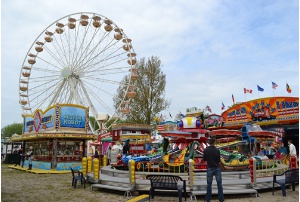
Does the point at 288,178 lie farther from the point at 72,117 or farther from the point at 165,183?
the point at 72,117

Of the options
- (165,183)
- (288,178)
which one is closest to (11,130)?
(165,183)

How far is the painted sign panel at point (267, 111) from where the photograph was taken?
2172cm

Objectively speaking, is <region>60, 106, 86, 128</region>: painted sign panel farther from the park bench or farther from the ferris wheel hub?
the park bench

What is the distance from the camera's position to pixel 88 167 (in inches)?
476

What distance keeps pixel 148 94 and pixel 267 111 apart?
37.9 feet

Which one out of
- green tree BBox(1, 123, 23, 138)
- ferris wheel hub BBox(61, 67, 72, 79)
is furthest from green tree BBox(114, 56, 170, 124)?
green tree BBox(1, 123, 23, 138)

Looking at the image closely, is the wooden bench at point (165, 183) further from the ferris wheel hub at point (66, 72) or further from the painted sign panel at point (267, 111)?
the ferris wheel hub at point (66, 72)

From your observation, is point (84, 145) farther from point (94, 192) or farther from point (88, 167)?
point (94, 192)

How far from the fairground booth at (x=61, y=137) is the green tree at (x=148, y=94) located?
9.92 metres

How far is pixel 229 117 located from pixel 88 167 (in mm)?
17822

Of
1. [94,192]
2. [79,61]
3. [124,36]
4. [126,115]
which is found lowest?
[94,192]

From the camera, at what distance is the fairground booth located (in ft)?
61.9

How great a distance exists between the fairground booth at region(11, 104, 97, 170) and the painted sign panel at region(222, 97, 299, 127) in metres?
13.2

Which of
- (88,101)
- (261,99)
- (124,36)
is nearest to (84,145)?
(88,101)
